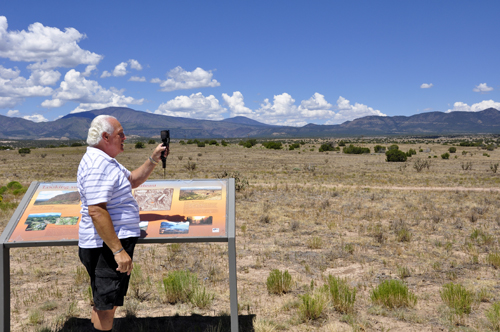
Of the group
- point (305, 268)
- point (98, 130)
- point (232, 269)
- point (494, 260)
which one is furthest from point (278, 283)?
point (494, 260)

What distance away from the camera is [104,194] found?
9.41 ft

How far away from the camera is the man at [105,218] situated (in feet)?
9.48

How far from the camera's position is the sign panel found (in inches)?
145

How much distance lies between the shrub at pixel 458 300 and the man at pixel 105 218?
4324 millimetres

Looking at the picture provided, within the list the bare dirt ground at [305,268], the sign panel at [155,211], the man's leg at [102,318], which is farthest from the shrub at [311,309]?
the man's leg at [102,318]

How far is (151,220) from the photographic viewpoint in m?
3.83

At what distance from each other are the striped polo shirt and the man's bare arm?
0.07 m

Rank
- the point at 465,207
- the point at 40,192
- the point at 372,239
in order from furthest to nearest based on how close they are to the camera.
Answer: the point at 465,207 → the point at 372,239 → the point at 40,192

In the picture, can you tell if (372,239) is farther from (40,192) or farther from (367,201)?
(40,192)

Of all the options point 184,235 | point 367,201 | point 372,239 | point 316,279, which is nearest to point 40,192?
point 184,235

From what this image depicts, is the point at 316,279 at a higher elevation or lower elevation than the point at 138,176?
lower

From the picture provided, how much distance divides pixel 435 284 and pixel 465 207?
8240 mm

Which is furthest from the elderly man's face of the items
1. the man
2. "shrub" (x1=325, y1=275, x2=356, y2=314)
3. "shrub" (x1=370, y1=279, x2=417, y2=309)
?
"shrub" (x1=370, y1=279, x2=417, y2=309)

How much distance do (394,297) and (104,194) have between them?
4.25 metres
